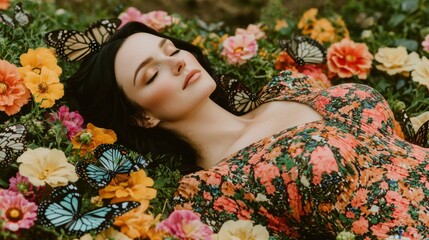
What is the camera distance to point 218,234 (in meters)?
2.06

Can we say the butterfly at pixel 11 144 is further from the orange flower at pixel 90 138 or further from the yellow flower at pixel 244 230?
the yellow flower at pixel 244 230

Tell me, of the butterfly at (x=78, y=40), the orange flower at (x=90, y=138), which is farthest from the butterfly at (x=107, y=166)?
the butterfly at (x=78, y=40)

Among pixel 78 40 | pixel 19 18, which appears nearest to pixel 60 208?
pixel 78 40

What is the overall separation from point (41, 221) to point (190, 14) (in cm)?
331

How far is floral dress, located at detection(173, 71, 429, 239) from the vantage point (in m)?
2.11

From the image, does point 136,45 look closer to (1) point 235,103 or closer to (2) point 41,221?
(1) point 235,103

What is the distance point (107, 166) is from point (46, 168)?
A: 0.62ft

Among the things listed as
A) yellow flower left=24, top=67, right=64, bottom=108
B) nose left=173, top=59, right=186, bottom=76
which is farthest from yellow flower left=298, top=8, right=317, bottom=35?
yellow flower left=24, top=67, right=64, bottom=108

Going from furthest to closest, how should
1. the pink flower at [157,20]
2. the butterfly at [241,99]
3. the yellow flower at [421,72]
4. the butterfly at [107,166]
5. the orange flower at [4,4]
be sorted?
1. the pink flower at [157,20]
2. the orange flower at [4,4]
3. the yellow flower at [421,72]
4. the butterfly at [241,99]
5. the butterfly at [107,166]

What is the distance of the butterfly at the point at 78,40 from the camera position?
2.70 m

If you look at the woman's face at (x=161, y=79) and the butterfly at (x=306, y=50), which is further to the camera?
the butterfly at (x=306, y=50)

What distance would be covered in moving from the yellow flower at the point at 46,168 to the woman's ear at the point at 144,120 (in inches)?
21.0

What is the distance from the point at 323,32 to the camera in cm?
341

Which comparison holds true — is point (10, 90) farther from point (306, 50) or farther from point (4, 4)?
point (306, 50)
